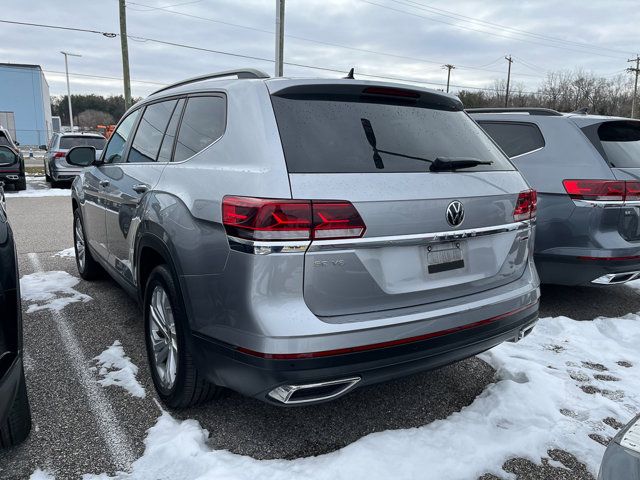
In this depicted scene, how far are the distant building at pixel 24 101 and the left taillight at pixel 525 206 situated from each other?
61.2m

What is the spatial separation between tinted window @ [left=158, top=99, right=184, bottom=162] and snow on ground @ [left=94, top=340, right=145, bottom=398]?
4.57ft

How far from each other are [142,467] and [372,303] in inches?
52.0

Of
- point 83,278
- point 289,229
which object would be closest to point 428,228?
point 289,229

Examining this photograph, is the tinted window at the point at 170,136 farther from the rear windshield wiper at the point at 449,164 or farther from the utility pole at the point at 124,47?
the utility pole at the point at 124,47

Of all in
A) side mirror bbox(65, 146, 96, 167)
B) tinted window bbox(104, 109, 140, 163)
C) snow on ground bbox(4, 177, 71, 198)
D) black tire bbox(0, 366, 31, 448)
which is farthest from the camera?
snow on ground bbox(4, 177, 71, 198)

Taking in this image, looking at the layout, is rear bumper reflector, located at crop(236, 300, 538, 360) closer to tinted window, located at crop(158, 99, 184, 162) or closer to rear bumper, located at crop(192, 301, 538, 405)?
rear bumper, located at crop(192, 301, 538, 405)

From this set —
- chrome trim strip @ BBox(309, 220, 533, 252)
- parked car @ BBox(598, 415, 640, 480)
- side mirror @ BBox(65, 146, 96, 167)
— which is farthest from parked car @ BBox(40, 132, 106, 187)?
parked car @ BBox(598, 415, 640, 480)

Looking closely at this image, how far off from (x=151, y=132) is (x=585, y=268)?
144 inches

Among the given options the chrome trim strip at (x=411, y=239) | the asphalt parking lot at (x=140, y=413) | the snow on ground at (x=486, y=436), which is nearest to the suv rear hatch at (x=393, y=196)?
the chrome trim strip at (x=411, y=239)

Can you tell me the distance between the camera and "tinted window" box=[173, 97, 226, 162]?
2689 mm

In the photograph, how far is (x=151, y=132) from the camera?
362 centimetres

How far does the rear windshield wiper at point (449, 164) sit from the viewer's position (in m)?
2.52

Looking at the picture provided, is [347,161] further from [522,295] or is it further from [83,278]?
[83,278]

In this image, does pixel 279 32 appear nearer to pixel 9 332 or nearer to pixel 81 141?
pixel 81 141
